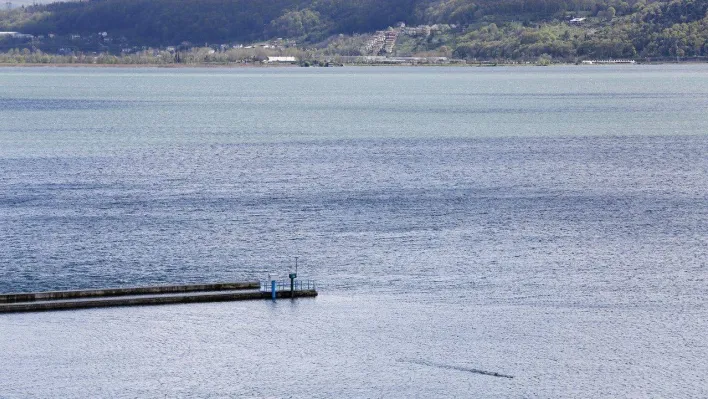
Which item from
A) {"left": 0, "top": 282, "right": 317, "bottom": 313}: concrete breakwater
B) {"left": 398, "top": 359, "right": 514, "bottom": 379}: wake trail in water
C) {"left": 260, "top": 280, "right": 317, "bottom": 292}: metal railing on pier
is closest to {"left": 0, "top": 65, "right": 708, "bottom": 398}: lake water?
{"left": 398, "top": 359, "right": 514, "bottom": 379}: wake trail in water

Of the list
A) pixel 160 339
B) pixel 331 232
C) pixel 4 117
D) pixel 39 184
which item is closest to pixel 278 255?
pixel 331 232

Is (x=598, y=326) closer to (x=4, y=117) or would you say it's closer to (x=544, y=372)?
(x=544, y=372)

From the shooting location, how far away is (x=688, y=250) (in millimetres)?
63625

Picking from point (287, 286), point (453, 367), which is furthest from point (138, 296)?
point (453, 367)

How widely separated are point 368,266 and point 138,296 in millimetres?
12450

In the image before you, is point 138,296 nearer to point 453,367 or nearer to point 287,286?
point 287,286

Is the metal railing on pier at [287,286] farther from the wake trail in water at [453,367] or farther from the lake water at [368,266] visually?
the wake trail in water at [453,367]

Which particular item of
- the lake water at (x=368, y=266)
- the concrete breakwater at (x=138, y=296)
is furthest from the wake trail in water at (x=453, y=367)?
the concrete breakwater at (x=138, y=296)

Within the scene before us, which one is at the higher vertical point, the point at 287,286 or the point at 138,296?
the point at 138,296

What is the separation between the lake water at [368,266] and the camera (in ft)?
143

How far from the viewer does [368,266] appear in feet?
195

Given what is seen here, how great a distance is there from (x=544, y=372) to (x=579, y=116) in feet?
423

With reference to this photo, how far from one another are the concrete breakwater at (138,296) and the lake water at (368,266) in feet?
2.10

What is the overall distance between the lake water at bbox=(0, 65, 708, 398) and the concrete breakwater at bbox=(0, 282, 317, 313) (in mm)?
640
